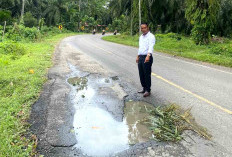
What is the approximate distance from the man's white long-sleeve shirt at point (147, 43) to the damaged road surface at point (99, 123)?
1.17 m

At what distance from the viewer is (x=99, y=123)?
432 centimetres

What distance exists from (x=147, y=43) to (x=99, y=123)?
2419mm

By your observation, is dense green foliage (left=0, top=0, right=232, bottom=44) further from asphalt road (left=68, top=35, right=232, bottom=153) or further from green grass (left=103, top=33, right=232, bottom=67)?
asphalt road (left=68, top=35, right=232, bottom=153)

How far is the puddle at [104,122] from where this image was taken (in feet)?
11.7

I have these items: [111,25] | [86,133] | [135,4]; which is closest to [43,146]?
[86,133]

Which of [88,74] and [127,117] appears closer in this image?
[127,117]

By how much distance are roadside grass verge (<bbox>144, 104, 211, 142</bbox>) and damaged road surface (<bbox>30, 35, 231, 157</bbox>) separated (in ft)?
0.37

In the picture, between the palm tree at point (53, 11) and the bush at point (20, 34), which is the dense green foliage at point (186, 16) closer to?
the bush at point (20, 34)

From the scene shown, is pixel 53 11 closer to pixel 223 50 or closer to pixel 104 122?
pixel 223 50

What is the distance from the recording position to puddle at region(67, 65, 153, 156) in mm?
3555

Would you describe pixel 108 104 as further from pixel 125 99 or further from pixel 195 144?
pixel 195 144

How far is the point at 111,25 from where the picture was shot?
59781mm

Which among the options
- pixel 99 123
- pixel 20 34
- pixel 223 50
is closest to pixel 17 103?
pixel 99 123

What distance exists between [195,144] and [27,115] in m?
3.12
